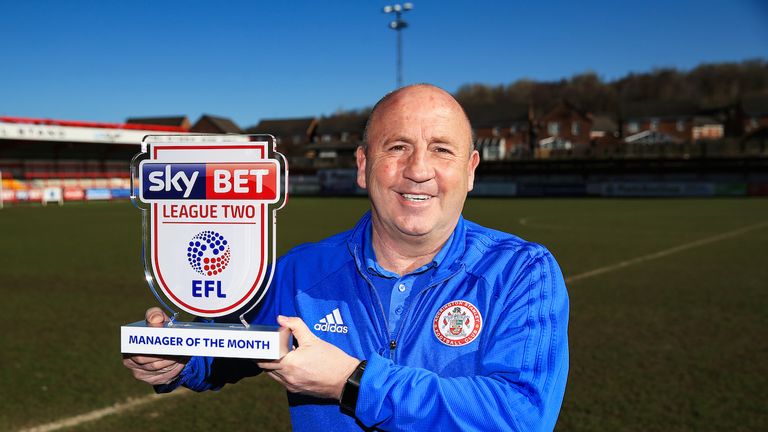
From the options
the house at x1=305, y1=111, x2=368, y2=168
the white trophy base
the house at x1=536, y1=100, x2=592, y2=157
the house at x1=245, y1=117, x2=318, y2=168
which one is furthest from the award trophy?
the house at x1=245, y1=117, x2=318, y2=168

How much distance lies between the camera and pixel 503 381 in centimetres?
179

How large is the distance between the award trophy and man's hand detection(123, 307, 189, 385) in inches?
1.3

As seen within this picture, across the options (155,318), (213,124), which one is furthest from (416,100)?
(213,124)

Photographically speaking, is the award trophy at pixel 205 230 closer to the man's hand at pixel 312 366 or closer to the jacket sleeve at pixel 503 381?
the man's hand at pixel 312 366

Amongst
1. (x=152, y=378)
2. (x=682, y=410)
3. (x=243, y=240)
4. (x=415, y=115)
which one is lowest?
(x=682, y=410)

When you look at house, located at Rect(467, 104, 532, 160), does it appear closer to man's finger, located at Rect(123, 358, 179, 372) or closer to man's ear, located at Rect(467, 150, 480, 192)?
man's ear, located at Rect(467, 150, 480, 192)

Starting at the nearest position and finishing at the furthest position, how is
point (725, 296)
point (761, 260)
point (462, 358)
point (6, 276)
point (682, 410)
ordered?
point (462, 358) → point (682, 410) → point (725, 296) → point (6, 276) → point (761, 260)

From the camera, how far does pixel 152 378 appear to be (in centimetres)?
192

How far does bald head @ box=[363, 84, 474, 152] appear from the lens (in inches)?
74.6

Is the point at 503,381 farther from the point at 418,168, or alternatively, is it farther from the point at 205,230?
the point at 205,230

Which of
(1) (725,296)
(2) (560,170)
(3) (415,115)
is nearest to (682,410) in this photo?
(3) (415,115)

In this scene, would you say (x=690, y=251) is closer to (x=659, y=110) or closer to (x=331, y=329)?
(x=331, y=329)

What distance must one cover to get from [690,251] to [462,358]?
16.0 meters

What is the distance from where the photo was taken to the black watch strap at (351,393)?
5.32 feet
